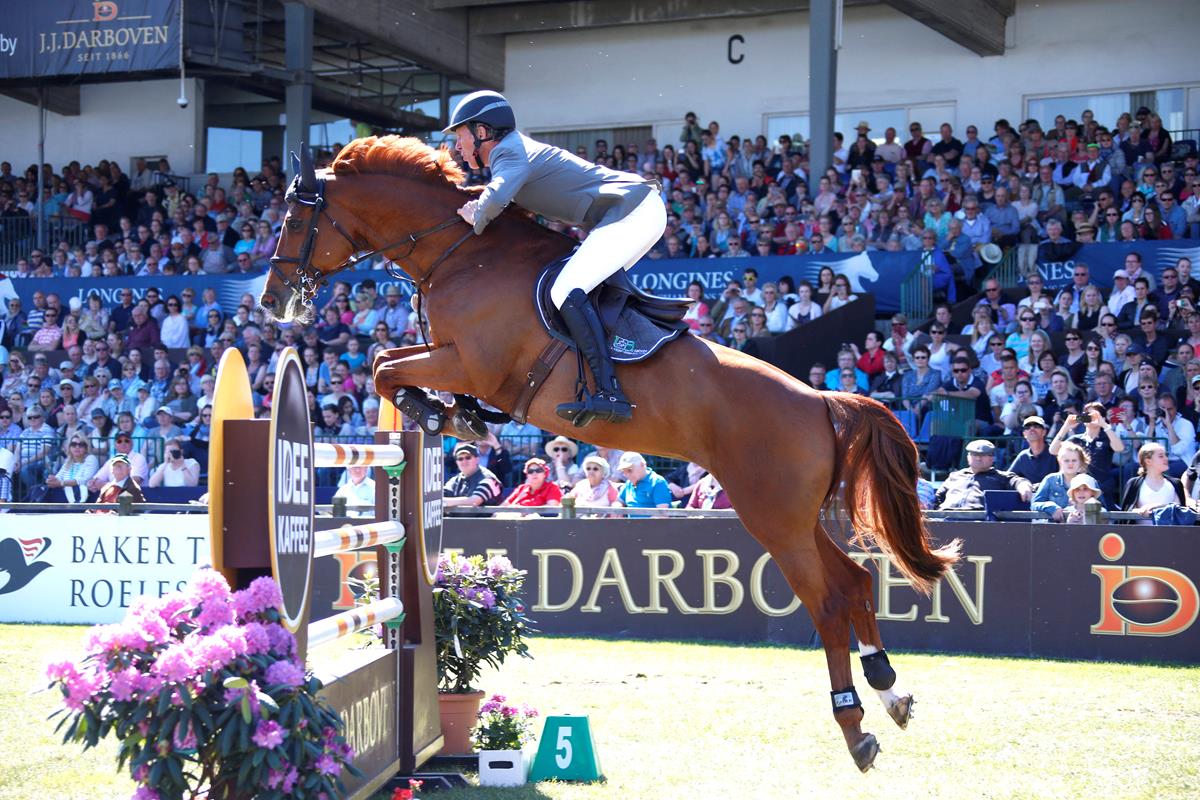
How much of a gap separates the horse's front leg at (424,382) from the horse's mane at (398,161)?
0.92 m

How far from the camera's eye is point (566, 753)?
5.78 metres

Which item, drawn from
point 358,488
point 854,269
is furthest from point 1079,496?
point 358,488

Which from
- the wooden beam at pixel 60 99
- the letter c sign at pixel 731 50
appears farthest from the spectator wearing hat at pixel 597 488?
the wooden beam at pixel 60 99

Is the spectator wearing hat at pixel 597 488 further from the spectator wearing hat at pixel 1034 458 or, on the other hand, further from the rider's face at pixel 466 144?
the rider's face at pixel 466 144

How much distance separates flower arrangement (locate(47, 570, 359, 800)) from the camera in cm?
368

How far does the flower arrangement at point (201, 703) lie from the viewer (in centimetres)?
368

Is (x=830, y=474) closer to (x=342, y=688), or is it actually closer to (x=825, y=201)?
(x=342, y=688)

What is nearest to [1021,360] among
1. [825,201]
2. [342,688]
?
[825,201]

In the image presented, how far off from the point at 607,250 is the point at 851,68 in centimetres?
1701

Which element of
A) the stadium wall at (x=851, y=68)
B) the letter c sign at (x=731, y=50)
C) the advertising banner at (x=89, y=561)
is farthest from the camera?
the letter c sign at (x=731, y=50)

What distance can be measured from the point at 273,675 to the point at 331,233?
287 cm

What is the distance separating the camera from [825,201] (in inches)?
648

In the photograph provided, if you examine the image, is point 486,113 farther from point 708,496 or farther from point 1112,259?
point 1112,259

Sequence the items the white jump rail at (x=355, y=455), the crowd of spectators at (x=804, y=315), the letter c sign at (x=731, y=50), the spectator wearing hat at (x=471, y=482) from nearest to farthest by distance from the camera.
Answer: the white jump rail at (x=355, y=455) → the spectator wearing hat at (x=471, y=482) → the crowd of spectators at (x=804, y=315) → the letter c sign at (x=731, y=50)
